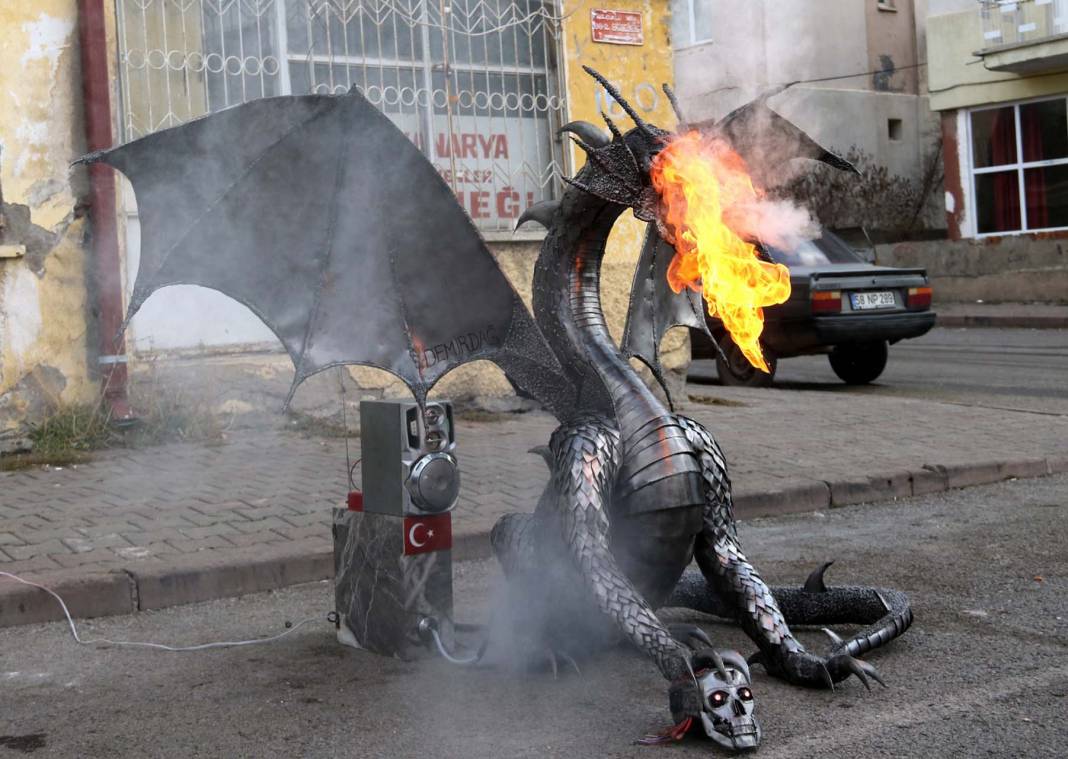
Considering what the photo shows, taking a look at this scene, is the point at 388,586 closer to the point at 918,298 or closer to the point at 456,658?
the point at 456,658

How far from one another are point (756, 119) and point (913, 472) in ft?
12.6

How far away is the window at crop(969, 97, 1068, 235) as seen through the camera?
73.6 feet

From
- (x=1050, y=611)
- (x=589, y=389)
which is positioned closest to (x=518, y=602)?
(x=589, y=389)

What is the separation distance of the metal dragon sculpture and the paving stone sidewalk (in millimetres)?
1603

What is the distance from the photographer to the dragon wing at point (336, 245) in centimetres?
390

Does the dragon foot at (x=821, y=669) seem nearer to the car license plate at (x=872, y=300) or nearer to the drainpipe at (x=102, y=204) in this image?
the drainpipe at (x=102, y=204)

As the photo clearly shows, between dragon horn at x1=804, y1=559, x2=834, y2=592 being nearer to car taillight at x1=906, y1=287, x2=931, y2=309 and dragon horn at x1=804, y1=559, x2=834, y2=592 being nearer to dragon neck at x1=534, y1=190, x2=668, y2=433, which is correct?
dragon neck at x1=534, y1=190, x2=668, y2=433

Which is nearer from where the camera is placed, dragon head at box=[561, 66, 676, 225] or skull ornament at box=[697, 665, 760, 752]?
skull ornament at box=[697, 665, 760, 752]

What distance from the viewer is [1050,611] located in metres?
4.43

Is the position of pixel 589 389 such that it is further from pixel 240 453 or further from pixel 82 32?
pixel 82 32

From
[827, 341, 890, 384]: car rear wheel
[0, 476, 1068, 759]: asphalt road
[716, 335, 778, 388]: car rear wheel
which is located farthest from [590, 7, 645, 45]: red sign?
[0, 476, 1068, 759]: asphalt road

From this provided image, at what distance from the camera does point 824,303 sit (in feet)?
37.9

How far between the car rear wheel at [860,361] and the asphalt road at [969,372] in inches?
4.8

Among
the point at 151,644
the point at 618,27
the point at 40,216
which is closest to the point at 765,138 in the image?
the point at 151,644
